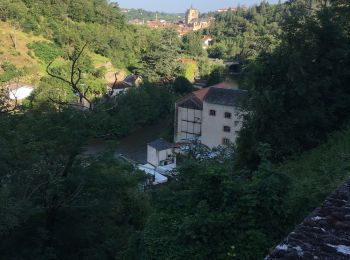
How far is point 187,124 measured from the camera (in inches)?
864

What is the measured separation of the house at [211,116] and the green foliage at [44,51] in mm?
17527

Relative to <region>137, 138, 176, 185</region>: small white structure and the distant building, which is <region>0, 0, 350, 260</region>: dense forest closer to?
<region>137, 138, 176, 185</region>: small white structure

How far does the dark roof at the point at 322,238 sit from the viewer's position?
2.05 m

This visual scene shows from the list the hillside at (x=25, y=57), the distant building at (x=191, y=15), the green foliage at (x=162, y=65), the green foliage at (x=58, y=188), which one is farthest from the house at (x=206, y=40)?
the green foliage at (x=58, y=188)

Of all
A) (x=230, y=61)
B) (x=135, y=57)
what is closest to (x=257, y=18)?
(x=230, y=61)

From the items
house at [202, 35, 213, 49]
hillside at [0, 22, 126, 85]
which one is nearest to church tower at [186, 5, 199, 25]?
house at [202, 35, 213, 49]

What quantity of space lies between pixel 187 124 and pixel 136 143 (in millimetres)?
4348

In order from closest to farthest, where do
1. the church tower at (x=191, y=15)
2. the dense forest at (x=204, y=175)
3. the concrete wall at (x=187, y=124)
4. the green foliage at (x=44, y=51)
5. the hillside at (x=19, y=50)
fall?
the dense forest at (x=204, y=175) < the concrete wall at (x=187, y=124) < the hillside at (x=19, y=50) < the green foliage at (x=44, y=51) < the church tower at (x=191, y=15)

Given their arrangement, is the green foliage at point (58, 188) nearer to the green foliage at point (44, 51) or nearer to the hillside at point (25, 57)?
the hillside at point (25, 57)

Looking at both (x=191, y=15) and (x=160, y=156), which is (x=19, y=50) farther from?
(x=191, y=15)

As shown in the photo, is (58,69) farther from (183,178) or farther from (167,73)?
(183,178)

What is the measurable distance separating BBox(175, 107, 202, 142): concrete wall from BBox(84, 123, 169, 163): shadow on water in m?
2.36

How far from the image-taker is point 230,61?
1897 inches

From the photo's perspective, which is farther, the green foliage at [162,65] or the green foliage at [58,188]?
the green foliage at [162,65]
